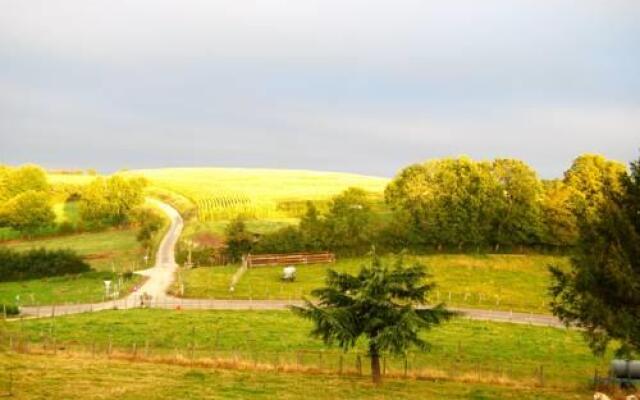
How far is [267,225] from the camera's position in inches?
3935

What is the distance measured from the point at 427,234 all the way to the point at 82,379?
60077mm

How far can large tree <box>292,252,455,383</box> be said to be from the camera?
104ft

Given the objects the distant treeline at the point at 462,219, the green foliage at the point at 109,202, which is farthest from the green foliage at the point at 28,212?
the distant treeline at the point at 462,219

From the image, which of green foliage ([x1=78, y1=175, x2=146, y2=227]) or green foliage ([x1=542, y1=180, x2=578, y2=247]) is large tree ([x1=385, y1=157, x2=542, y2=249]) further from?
green foliage ([x1=78, y1=175, x2=146, y2=227])

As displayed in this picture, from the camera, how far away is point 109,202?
4432 inches

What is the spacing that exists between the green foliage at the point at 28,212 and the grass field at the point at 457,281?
42.2 meters

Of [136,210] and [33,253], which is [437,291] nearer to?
[33,253]

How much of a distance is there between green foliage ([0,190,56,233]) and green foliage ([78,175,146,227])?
233 inches

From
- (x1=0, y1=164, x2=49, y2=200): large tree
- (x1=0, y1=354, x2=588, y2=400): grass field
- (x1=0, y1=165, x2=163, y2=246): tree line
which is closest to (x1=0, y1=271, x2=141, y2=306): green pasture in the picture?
(x1=0, y1=165, x2=163, y2=246): tree line

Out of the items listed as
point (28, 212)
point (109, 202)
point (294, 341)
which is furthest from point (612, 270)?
point (28, 212)

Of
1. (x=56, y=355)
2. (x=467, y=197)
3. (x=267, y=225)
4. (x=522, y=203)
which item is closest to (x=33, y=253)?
(x=267, y=225)

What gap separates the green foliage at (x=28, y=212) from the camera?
108 metres

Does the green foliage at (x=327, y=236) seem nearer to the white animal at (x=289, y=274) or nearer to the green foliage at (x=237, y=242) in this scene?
the green foliage at (x=237, y=242)

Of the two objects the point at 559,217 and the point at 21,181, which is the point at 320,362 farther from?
the point at 21,181
